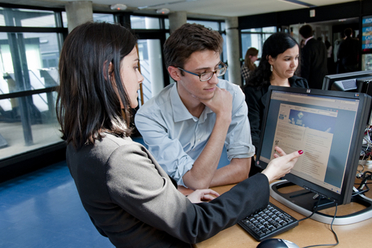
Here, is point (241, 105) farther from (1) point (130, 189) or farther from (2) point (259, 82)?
(1) point (130, 189)

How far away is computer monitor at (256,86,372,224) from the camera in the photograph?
939mm

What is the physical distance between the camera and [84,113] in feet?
2.74

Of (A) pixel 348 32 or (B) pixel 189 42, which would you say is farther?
(A) pixel 348 32

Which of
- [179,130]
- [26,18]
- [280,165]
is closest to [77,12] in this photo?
[26,18]

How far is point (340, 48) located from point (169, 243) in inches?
304

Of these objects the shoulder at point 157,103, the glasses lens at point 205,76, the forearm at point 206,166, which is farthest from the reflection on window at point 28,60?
the forearm at point 206,166

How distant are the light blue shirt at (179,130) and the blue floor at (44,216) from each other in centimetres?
131

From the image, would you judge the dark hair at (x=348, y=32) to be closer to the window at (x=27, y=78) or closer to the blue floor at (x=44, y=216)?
the window at (x=27, y=78)

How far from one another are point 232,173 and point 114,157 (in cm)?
80

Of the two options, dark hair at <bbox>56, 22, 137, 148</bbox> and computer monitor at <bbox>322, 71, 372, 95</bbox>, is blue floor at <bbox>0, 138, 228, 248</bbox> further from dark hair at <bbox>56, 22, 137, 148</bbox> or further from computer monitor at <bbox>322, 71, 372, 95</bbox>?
dark hair at <bbox>56, 22, 137, 148</bbox>

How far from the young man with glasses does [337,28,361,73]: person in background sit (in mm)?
6664

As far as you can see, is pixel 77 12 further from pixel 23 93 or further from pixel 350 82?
pixel 350 82

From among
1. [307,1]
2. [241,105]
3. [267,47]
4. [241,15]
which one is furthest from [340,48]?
[241,105]

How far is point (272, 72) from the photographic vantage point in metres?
2.40
